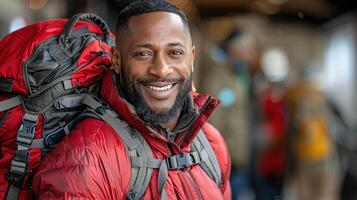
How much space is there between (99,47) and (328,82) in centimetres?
1384

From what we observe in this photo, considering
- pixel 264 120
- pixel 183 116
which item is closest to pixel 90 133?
pixel 183 116

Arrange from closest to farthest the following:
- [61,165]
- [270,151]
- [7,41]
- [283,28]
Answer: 1. [61,165]
2. [7,41]
3. [270,151]
4. [283,28]

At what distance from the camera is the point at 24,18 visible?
9180 millimetres

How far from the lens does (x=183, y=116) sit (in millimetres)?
3418

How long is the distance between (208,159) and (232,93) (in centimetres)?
425

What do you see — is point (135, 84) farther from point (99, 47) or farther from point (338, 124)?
point (338, 124)

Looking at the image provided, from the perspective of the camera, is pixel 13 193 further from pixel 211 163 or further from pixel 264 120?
pixel 264 120

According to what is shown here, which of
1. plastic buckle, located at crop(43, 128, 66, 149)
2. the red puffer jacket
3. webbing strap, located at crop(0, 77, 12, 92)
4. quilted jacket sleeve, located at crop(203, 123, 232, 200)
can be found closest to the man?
the red puffer jacket

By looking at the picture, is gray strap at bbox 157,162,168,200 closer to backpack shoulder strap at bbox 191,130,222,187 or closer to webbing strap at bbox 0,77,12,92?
backpack shoulder strap at bbox 191,130,222,187

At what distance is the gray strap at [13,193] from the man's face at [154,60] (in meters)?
0.64

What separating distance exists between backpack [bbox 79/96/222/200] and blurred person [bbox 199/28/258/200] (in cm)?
429

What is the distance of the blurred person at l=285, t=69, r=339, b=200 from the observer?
938 centimetres

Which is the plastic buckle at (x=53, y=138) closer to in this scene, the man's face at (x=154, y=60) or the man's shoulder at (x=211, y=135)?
the man's face at (x=154, y=60)

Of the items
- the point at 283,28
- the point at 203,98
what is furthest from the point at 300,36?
the point at 203,98
